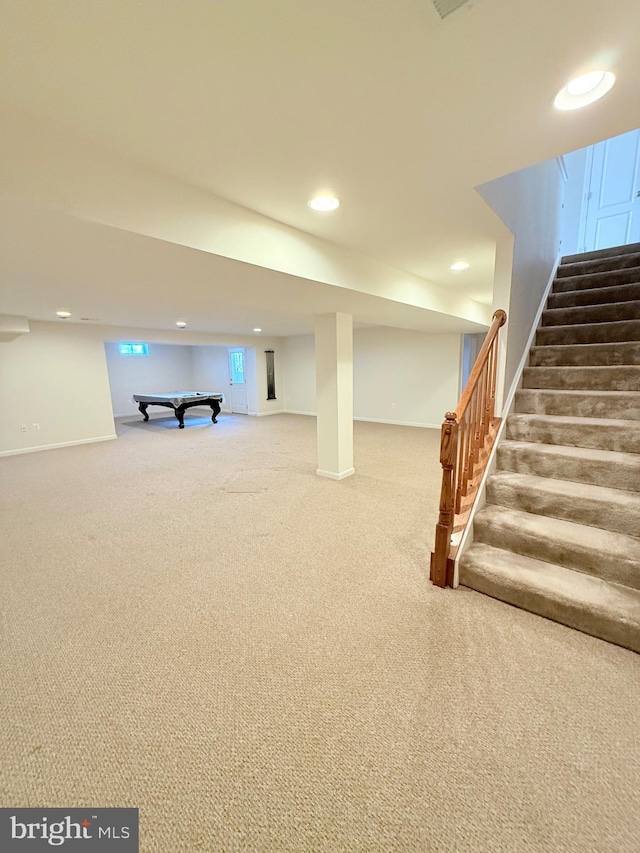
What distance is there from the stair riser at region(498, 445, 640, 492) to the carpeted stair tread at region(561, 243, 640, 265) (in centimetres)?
277

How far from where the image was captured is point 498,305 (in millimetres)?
2455

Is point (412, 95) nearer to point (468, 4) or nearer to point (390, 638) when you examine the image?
point (468, 4)

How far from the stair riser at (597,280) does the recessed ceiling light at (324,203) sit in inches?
114

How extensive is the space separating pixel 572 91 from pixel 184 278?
223 centimetres

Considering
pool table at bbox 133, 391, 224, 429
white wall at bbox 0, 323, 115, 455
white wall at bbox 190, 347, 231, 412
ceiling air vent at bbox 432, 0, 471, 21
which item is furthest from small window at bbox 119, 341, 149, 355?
ceiling air vent at bbox 432, 0, 471, 21

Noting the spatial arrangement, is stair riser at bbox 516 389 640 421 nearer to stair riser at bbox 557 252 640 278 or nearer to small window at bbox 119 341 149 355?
stair riser at bbox 557 252 640 278

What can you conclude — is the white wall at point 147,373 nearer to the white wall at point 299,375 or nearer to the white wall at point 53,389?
the white wall at point 53,389

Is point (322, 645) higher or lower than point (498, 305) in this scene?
lower

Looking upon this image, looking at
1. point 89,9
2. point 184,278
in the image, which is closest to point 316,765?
point 89,9

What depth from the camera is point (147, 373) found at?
9.49 meters

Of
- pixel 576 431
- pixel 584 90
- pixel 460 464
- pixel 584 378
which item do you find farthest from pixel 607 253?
pixel 460 464

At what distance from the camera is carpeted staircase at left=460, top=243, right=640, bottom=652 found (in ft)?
5.59

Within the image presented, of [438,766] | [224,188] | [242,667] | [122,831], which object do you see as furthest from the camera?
[224,188]

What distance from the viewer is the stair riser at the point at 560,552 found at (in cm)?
171
